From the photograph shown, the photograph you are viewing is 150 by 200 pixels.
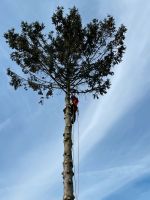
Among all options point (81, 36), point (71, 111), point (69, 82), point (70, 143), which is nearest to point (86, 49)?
point (81, 36)

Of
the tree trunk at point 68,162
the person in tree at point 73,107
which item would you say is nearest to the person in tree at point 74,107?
the person in tree at point 73,107

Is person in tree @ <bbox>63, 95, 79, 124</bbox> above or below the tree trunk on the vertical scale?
above

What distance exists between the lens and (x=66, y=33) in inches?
795

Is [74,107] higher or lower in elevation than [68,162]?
higher

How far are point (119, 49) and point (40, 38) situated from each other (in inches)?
148

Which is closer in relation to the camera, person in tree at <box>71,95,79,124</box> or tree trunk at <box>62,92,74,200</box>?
tree trunk at <box>62,92,74,200</box>

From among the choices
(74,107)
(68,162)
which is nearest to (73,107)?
(74,107)

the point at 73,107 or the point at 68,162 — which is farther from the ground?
the point at 73,107

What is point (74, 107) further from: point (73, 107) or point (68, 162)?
point (68, 162)

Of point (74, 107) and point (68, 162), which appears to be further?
point (74, 107)

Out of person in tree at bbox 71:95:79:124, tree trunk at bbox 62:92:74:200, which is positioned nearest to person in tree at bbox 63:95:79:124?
person in tree at bbox 71:95:79:124

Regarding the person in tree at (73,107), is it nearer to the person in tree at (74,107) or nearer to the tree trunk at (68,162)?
the person in tree at (74,107)

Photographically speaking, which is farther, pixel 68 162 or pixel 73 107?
pixel 73 107

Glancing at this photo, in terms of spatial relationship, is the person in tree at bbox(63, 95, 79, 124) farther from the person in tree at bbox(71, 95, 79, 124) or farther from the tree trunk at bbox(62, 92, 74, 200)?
the tree trunk at bbox(62, 92, 74, 200)
